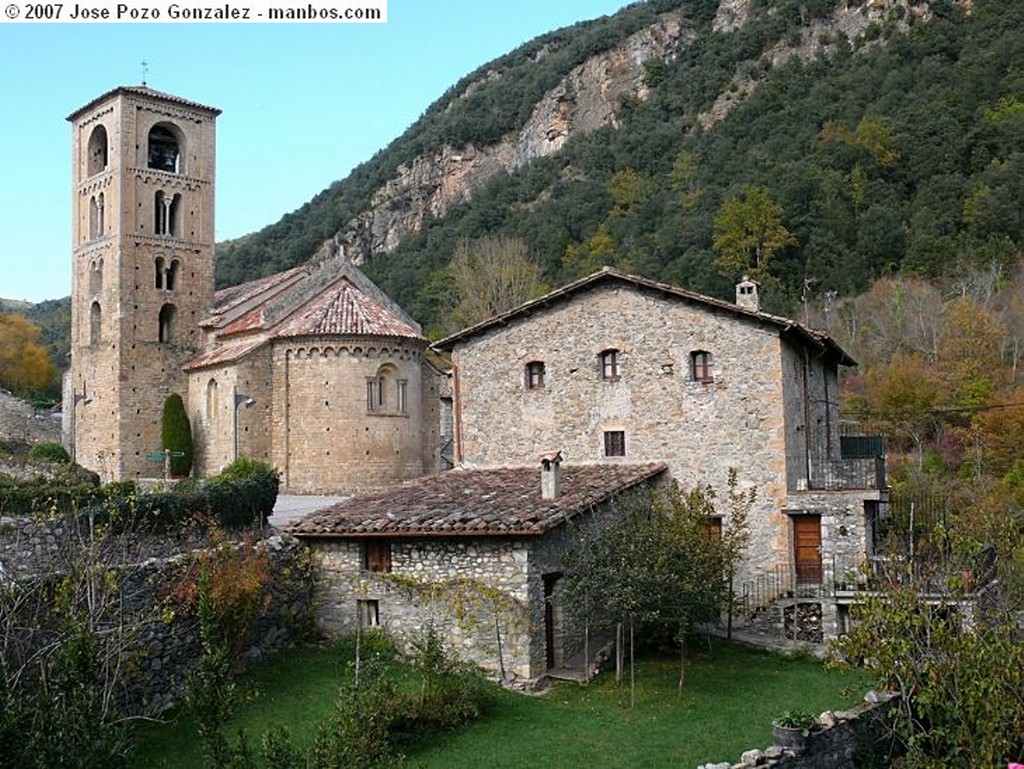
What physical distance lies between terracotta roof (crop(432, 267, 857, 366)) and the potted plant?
9199mm

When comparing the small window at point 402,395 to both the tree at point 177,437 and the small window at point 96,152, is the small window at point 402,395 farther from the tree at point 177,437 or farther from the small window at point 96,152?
the small window at point 96,152

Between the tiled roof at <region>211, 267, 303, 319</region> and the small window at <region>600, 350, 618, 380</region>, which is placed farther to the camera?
the tiled roof at <region>211, 267, 303, 319</region>

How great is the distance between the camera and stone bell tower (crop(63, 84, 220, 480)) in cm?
4197

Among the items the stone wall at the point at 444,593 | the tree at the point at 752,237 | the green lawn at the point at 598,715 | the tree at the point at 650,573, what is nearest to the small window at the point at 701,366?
the tree at the point at 650,573

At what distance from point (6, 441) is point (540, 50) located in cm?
10885

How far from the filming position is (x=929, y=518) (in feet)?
84.7

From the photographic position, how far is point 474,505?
1872cm

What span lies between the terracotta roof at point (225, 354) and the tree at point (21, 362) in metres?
38.3

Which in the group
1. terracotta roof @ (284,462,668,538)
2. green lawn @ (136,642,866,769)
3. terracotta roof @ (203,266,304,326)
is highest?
terracotta roof @ (203,266,304,326)

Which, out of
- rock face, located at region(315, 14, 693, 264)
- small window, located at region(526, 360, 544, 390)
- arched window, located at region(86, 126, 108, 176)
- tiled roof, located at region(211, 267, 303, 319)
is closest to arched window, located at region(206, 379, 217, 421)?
tiled roof, located at region(211, 267, 303, 319)

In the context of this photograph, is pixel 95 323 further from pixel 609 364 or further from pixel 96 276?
pixel 609 364

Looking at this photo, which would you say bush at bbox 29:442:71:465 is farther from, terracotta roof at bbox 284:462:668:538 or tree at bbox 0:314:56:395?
tree at bbox 0:314:56:395

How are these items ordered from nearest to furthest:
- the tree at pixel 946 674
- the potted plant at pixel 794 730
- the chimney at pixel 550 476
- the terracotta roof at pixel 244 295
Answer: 1. the tree at pixel 946 674
2. the potted plant at pixel 794 730
3. the chimney at pixel 550 476
4. the terracotta roof at pixel 244 295

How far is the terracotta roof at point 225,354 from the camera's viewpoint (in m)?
36.8
